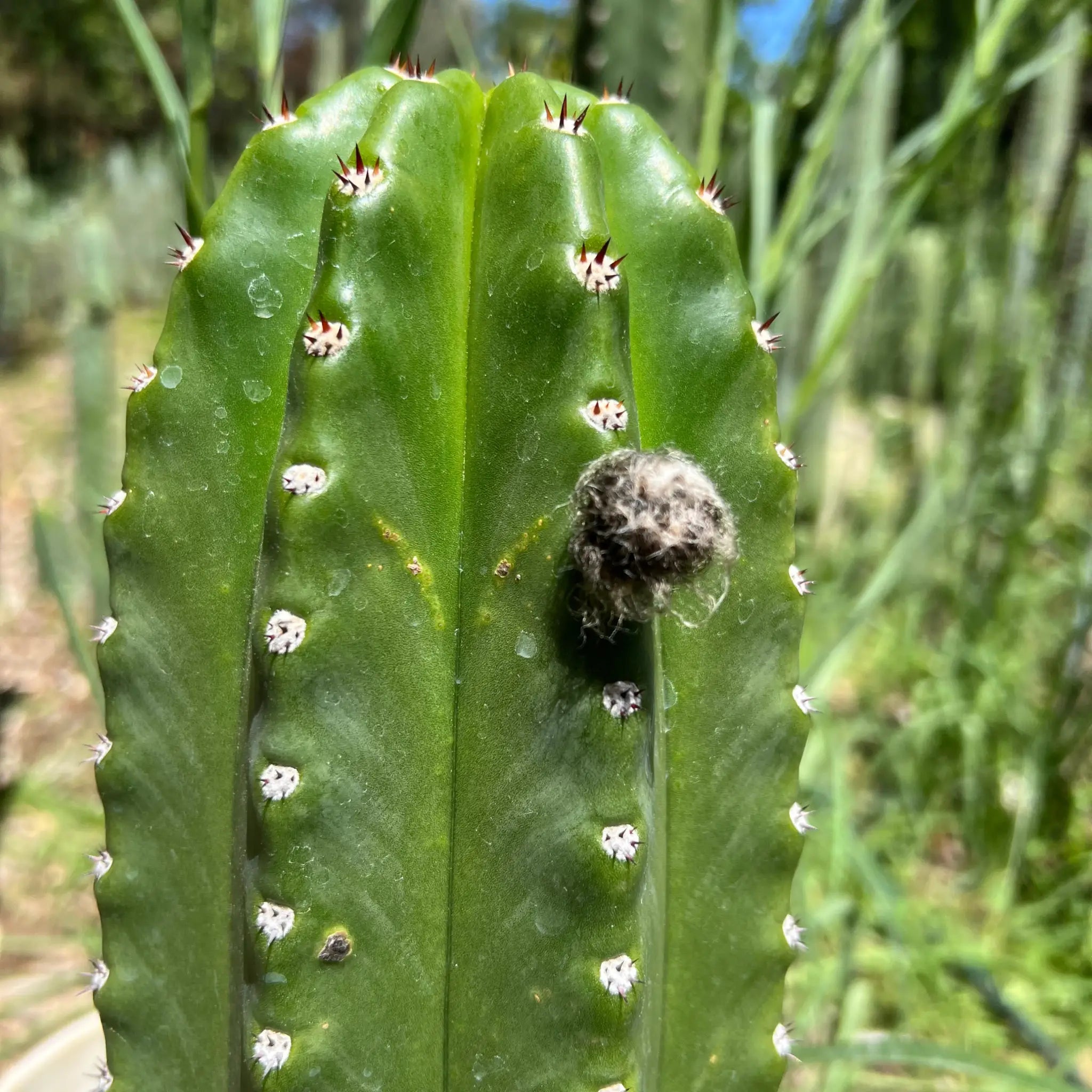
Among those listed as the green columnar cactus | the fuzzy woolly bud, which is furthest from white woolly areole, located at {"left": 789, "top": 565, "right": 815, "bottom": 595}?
the fuzzy woolly bud

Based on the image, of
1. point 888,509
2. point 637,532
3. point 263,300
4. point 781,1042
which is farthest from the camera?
point 888,509

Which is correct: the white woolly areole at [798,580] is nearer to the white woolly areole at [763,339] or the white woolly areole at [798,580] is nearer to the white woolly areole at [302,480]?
the white woolly areole at [763,339]

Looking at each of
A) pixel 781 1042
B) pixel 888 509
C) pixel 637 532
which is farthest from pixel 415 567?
pixel 888 509

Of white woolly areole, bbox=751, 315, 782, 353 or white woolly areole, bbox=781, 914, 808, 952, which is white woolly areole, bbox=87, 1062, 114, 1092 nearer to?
white woolly areole, bbox=781, 914, 808, 952

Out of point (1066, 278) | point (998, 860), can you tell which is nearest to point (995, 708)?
point (998, 860)

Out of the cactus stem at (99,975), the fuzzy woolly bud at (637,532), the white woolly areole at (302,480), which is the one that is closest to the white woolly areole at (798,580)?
the fuzzy woolly bud at (637,532)

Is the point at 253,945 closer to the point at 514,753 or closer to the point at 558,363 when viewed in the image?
the point at 514,753

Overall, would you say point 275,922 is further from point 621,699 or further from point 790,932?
point 790,932
